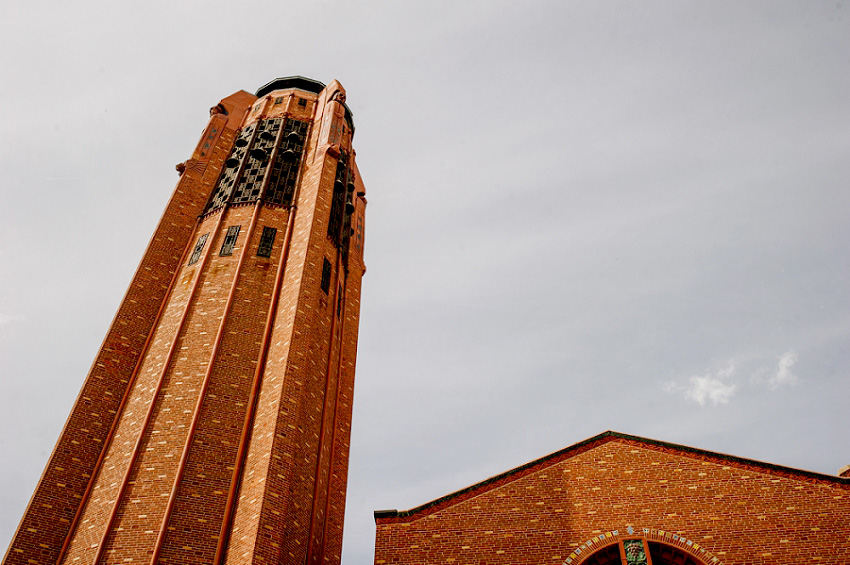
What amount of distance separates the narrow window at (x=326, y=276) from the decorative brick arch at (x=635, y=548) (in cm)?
1048

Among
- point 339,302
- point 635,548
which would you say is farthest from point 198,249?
point 635,548

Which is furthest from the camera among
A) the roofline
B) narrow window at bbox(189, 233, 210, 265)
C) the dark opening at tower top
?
the dark opening at tower top

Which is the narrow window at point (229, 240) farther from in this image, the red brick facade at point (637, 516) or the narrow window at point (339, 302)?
the red brick facade at point (637, 516)

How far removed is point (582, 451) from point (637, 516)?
1863mm

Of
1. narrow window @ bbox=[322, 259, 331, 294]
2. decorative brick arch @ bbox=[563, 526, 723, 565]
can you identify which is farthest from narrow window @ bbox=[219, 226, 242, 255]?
decorative brick arch @ bbox=[563, 526, 723, 565]

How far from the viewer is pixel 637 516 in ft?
49.0

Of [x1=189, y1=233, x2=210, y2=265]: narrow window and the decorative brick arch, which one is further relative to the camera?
[x1=189, y1=233, x2=210, y2=265]: narrow window

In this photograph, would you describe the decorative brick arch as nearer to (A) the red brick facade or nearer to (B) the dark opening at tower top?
(A) the red brick facade

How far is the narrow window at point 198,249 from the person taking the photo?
2228 centimetres

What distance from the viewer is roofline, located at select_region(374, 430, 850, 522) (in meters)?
15.1

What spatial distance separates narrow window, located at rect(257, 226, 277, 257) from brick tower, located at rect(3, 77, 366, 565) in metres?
0.05

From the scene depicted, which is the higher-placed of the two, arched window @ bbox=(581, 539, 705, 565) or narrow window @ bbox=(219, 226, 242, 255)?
narrow window @ bbox=(219, 226, 242, 255)

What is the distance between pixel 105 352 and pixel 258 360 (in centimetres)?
435

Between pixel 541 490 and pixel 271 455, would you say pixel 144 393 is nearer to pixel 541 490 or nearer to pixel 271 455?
pixel 271 455
